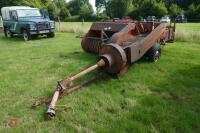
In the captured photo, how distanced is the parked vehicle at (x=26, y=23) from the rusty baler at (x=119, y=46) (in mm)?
6981

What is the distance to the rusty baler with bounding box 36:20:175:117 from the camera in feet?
17.7

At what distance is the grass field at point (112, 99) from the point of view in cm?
412

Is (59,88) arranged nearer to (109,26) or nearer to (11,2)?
(109,26)

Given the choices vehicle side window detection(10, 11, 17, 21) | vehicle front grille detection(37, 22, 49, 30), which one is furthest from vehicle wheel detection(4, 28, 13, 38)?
vehicle front grille detection(37, 22, 49, 30)

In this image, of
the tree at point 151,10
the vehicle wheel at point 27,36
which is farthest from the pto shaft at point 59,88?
the tree at point 151,10

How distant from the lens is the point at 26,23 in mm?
15258

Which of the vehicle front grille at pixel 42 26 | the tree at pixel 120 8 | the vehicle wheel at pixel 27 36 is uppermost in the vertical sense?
the tree at pixel 120 8

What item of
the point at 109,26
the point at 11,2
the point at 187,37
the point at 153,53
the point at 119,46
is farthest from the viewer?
the point at 11,2

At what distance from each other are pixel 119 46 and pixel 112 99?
1.44 meters

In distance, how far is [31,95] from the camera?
542 cm

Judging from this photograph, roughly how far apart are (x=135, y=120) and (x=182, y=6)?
7571 centimetres

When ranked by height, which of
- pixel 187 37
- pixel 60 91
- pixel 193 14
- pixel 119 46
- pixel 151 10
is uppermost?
pixel 151 10

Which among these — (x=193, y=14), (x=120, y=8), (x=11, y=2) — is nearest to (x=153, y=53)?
(x=11, y=2)

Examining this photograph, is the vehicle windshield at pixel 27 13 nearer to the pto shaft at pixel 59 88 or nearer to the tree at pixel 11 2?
the pto shaft at pixel 59 88
